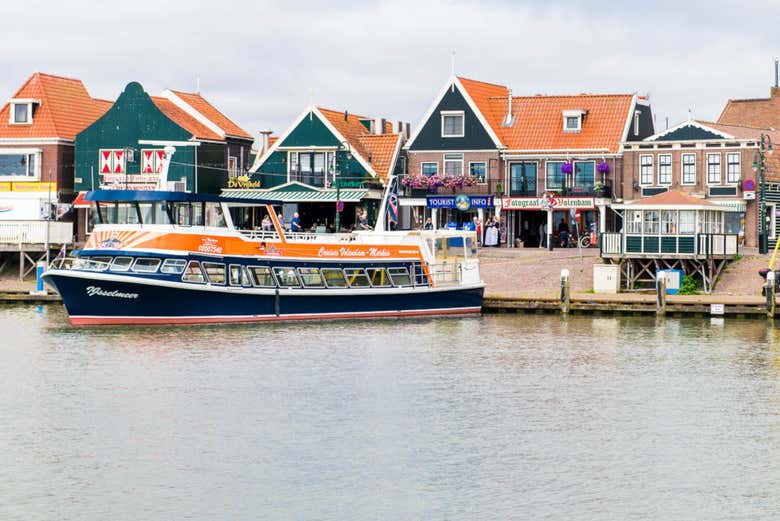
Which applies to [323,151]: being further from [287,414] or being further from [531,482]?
[531,482]

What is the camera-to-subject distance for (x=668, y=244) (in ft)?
182

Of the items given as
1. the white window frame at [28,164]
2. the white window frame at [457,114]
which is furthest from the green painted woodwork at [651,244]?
the white window frame at [28,164]

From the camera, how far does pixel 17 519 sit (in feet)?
74.7

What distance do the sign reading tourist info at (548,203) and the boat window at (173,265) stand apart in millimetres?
27948

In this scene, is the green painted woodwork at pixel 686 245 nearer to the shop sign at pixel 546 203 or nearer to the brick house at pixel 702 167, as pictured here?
the brick house at pixel 702 167

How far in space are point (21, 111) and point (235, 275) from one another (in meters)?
33.9

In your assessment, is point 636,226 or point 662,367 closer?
point 662,367

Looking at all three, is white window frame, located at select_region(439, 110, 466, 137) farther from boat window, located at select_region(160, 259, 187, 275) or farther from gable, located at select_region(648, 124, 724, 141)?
boat window, located at select_region(160, 259, 187, 275)

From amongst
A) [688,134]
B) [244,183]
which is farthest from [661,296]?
[244,183]

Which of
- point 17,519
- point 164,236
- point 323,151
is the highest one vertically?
point 323,151

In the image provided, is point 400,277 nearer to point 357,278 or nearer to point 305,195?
point 357,278

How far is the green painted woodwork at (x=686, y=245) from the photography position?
2174 inches

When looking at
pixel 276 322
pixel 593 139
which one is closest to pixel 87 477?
pixel 276 322

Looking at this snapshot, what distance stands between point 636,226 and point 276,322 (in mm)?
16210
